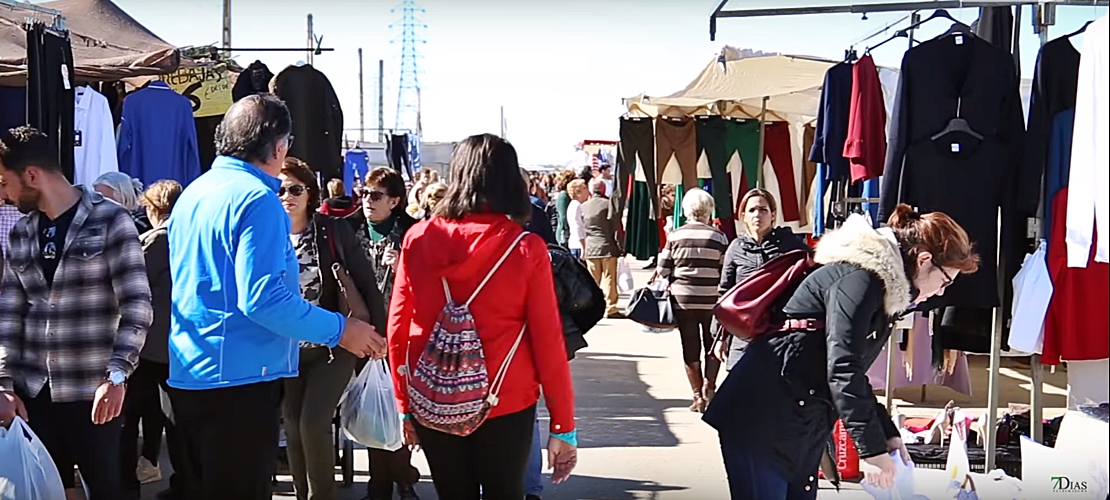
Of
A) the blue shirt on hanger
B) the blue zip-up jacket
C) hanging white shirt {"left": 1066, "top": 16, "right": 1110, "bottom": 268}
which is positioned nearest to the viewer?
the blue zip-up jacket

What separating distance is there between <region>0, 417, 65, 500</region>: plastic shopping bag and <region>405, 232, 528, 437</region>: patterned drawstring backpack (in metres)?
1.49

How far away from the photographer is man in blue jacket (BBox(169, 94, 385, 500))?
3.01 meters

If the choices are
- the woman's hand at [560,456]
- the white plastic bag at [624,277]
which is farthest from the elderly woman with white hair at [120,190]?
the white plastic bag at [624,277]

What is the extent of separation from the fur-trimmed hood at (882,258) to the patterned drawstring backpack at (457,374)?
0.94 m

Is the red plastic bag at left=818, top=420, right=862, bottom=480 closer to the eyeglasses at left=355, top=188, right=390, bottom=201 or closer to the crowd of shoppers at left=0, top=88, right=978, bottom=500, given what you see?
the crowd of shoppers at left=0, top=88, right=978, bottom=500

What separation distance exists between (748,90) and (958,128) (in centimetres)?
428

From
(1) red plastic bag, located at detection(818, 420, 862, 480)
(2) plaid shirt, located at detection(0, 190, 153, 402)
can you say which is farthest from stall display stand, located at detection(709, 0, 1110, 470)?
(2) plaid shirt, located at detection(0, 190, 153, 402)

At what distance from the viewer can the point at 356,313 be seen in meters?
4.50

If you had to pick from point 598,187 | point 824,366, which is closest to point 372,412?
point 824,366

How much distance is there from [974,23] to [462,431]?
3.62 metres

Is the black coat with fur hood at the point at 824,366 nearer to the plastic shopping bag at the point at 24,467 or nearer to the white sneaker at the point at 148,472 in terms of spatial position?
the plastic shopping bag at the point at 24,467

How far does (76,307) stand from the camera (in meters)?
3.67

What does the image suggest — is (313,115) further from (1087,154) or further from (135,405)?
(1087,154)

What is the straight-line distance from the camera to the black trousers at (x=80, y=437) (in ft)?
12.3
